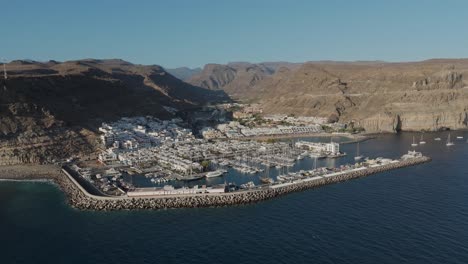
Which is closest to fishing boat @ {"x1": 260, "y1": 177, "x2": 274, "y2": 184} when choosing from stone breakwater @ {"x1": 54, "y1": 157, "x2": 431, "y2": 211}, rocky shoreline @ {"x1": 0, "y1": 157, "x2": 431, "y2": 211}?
stone breakwater @ {"x1": 54, "y1": 157, "x2": 431, "y2": 211}

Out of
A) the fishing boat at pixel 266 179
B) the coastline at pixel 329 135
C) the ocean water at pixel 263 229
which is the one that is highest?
the coastline at pixel 329 135

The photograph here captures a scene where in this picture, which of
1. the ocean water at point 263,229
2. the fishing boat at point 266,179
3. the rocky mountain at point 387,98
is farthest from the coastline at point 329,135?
the ocean water at point 263,229

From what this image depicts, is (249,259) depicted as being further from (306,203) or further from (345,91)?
(345,91)

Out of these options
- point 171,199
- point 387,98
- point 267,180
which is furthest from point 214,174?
point 387,98

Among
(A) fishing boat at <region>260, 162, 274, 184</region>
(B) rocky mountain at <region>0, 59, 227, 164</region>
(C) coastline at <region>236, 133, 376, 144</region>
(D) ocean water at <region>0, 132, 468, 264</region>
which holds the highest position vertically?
(B) rocky mountain at <region>0, 59, 227, 164</region>

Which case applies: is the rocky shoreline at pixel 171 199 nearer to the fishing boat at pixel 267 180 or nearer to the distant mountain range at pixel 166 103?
the fishing boat at pixel 267 180

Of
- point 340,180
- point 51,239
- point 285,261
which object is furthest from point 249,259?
point 340,180

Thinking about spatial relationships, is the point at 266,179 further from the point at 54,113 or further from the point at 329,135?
the point at 329,135

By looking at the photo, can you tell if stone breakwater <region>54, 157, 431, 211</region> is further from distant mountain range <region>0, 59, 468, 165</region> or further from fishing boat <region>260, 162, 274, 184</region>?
distant mountain range <region>0, 59, 468, 165</region>

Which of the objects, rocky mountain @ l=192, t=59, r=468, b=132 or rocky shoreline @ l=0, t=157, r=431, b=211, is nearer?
rocky shoreline @ l=0, t=157, r=431, b=211
